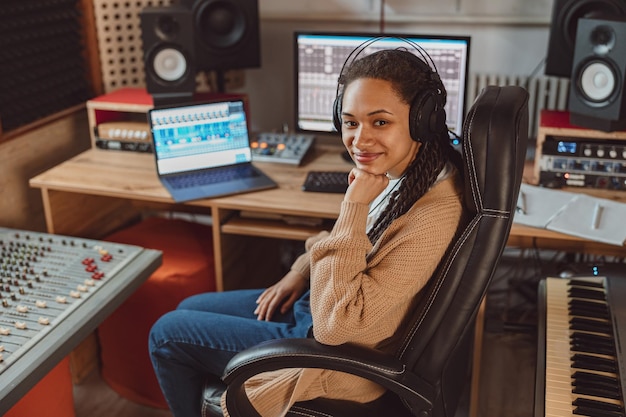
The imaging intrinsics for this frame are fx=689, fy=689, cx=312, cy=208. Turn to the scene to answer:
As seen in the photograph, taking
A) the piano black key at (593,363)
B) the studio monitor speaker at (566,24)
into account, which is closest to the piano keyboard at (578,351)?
the piano black key at (593,363)

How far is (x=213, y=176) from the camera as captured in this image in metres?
2.20

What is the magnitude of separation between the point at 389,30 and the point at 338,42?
413 mm

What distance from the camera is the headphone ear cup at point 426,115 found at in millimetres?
1326

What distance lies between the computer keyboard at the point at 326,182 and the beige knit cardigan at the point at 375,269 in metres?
0.71

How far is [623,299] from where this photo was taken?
1.66 m

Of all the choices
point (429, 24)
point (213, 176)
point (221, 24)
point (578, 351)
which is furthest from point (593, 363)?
point (221, 24)

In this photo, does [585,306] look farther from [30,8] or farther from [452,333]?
[30,8]

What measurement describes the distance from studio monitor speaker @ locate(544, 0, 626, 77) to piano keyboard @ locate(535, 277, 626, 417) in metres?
0.80

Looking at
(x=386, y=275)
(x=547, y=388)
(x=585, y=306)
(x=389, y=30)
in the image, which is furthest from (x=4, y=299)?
(x=389, y=30)

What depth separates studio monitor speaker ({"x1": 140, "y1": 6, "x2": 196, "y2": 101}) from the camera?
7.38 feet

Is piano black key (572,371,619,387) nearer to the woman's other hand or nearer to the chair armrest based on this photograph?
the chair armrest

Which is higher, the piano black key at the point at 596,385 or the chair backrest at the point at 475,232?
the chair backrest at the point at 475,232

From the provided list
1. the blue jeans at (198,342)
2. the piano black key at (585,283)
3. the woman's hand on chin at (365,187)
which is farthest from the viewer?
the piano black key at (585,283)

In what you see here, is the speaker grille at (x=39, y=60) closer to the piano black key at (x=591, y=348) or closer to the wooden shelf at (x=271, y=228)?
the wooden shelf at (x=271, y=228)
